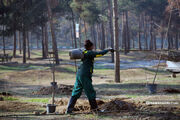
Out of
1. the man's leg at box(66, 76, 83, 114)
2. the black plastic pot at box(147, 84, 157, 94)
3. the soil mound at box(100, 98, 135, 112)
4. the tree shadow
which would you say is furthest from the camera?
the tree shadow

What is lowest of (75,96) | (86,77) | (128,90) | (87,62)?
(128,90)

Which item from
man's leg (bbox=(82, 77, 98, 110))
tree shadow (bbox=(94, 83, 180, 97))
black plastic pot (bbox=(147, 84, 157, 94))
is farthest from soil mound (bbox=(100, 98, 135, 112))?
black plastic pot (bbox=(147, 84, 157, 94))

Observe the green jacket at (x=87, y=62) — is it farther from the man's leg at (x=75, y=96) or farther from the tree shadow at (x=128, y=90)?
the tree shadow at (x=128, y=90)

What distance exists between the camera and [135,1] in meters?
50.7

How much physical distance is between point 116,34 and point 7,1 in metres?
22.2

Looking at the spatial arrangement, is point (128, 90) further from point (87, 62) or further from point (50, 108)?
point (87, 62)

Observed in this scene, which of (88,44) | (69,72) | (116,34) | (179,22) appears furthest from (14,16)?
(88,44)

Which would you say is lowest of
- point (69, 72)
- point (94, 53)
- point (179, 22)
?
point (69, 72)

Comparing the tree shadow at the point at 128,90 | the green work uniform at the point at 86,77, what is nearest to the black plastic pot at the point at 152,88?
the tree shadow at the point at 128,90

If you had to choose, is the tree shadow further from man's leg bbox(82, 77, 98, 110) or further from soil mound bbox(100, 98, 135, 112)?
man's leg bbox(82, 77, 98, 110)

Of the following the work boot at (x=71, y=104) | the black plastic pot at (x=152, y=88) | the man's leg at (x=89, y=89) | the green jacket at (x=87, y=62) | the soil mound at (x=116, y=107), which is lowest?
the black plastic pot at (x=152, y=88)

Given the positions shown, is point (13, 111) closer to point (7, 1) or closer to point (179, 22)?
point (7, 1)

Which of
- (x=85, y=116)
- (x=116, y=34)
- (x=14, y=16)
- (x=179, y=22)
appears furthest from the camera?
(x=179, y=22)

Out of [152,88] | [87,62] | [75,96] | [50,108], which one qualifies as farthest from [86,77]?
[152,88]
